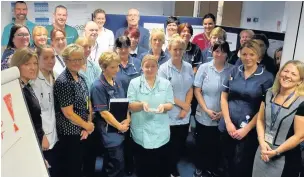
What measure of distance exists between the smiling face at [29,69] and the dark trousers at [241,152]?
1586 mm

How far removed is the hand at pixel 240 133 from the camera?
2229 millimetres

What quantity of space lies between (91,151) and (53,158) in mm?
399

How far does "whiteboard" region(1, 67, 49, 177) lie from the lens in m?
1.17

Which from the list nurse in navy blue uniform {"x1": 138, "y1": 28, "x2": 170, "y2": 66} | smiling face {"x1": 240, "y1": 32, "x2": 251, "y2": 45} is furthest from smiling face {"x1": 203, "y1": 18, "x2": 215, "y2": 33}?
nurse in navy blue uniform {"x1": 138, "y1": 28, "x2": 170, "y2": 66}

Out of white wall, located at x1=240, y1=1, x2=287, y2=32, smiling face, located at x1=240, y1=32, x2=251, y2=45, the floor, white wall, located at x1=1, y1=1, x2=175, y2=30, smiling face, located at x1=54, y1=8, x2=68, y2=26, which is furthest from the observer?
white wall, located at x1=240, y1=1, x2=287, y2=32

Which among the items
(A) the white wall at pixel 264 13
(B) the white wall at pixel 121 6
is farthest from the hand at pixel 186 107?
(A) the white wall at pixel 264 13

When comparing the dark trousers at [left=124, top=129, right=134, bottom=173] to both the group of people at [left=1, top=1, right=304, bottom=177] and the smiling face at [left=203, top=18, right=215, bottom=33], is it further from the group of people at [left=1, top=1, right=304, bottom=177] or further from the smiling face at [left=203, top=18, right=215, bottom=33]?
the smiling face at [left=203, top=18, right=215, bottom=33]

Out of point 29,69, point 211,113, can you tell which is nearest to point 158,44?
point 211,113

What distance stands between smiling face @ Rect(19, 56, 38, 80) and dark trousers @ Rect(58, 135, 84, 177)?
0.58 m

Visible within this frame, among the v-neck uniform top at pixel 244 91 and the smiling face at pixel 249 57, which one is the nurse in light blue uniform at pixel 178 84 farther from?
the smiling face at pixel 249 57

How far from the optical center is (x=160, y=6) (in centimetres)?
533

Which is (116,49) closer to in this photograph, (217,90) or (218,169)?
(217,90)

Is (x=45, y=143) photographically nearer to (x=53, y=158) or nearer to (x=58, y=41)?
(x=53, y=158)

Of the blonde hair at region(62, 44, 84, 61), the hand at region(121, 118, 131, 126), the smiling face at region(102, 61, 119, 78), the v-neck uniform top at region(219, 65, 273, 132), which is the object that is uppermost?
the blonde hair at region(62, 44, 84, 61)
